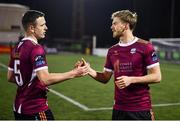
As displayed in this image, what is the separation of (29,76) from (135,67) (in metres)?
1.36

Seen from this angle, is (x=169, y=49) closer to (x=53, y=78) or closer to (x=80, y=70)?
(x=80, y=70)

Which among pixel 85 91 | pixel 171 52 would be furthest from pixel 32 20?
pixel 171 52

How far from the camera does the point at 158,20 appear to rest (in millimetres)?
41031

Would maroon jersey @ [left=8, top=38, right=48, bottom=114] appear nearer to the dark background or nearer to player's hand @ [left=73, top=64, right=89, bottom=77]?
player's hand @ [left=73, top=64, right=89, bottom=77]

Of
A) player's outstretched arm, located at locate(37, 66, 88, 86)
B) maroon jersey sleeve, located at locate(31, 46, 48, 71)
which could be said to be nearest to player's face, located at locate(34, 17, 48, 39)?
maroon jersey sleeve, located at locate(31, 46, 48, 71)

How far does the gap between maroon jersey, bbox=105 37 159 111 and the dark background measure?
108 ft

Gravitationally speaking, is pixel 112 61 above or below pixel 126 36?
below

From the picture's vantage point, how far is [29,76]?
430 cm

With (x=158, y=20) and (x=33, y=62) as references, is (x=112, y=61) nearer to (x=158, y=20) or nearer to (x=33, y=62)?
(x=33, y=62)

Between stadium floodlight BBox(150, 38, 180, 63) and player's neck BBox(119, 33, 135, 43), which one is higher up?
player's neck BBox(119, 33, 135, 43)

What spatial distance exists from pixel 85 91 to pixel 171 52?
1383 centimetres

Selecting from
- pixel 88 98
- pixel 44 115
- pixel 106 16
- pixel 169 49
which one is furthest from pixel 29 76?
pixel 106 16

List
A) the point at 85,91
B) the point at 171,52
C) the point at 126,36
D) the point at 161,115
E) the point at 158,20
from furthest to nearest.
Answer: the point at 158,20 → the point at 171,52 → the point at 85,91 → the point at 161,115 → the point at 126,36

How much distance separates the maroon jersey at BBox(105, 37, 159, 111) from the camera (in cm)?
462
